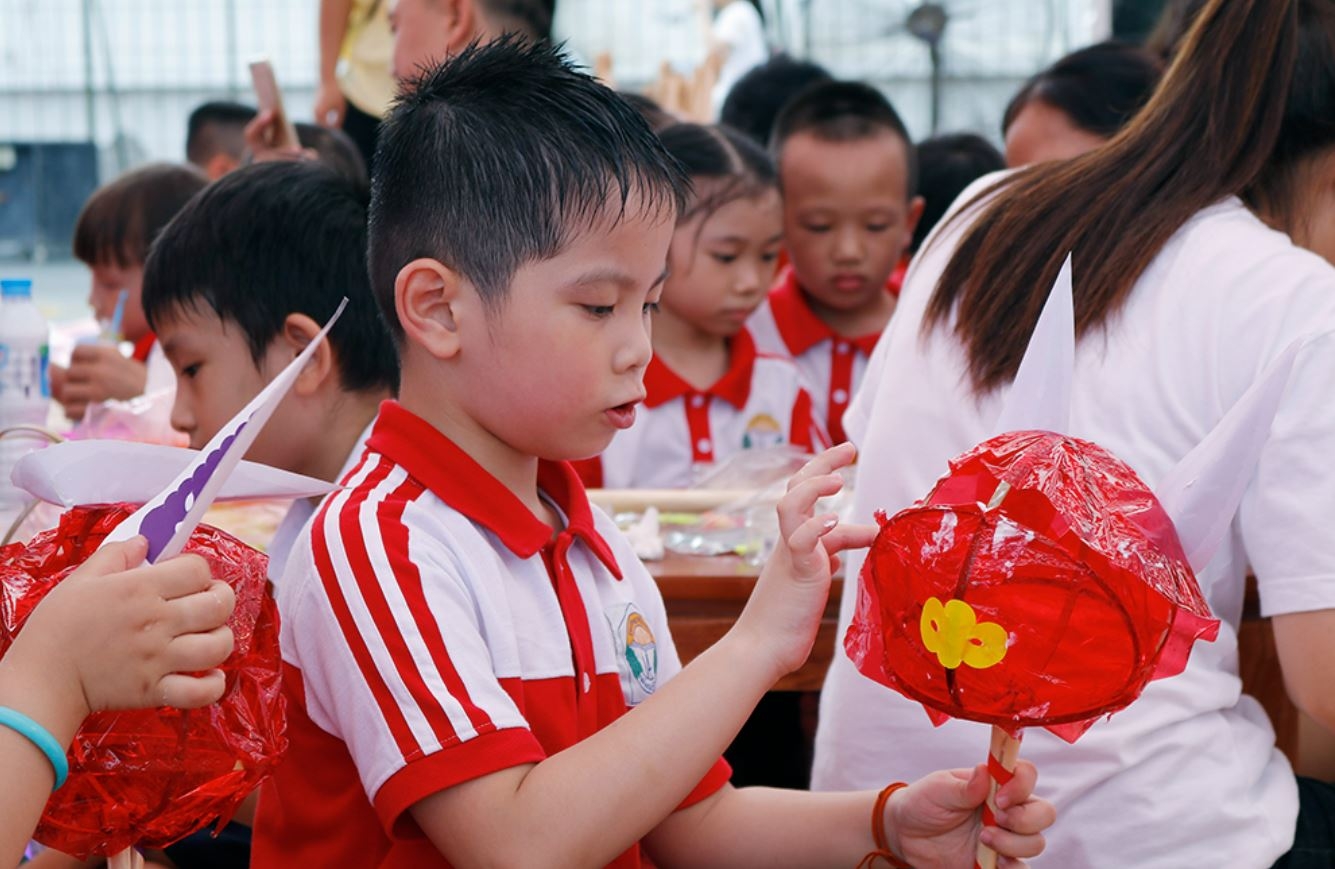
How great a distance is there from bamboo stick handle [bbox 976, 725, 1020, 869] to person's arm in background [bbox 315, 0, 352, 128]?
10.8ft

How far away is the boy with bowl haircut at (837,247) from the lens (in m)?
3.29

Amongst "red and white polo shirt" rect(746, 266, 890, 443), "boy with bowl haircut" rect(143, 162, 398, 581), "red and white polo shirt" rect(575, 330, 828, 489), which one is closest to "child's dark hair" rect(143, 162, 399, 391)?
"boy with bowl haircut" rect(143, 162, 398, 581)

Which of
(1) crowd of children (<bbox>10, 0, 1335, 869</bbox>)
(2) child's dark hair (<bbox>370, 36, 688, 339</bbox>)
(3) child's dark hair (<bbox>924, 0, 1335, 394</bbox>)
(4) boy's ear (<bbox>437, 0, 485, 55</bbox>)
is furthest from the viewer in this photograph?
(4) boy's ear (<bbox>437, 0, 485, 55</bbox>)

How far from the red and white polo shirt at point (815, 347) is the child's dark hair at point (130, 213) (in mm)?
1303

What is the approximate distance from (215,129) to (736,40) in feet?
6.36

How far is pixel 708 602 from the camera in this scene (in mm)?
1930

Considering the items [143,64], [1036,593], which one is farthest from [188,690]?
[143,64]

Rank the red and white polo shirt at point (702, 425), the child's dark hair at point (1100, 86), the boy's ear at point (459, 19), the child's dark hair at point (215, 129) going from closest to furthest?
1. the child's dark hair at point (1100, 86)
2. the red and white polo shirt at point (702, 425)
3. the boy's ear at point (459, 19)
4. the child's dark hair at point (215, 129)

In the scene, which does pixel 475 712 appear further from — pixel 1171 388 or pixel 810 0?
pixel 810 0

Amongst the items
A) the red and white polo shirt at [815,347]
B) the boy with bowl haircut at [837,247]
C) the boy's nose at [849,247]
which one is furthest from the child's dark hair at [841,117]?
the red and white polo shirt at [815,347]

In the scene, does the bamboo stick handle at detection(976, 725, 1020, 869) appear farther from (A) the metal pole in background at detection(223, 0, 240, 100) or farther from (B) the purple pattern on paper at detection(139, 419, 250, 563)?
(A) the metal pole in background at detection(223, 0, 240, 100)

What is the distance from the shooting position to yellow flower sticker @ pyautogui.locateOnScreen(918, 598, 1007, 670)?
1007mm

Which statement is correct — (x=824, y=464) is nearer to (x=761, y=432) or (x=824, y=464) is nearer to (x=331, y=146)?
(x=761, y=432)

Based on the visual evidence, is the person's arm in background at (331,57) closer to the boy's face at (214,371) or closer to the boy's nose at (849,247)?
the boy's nose at (849,247)
